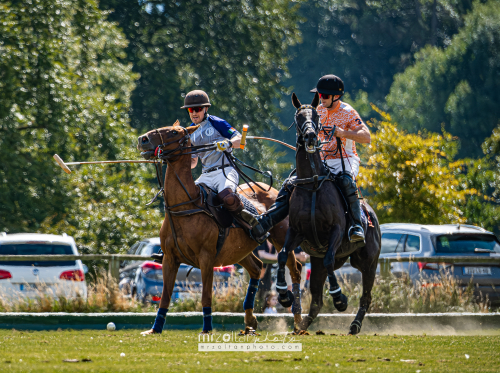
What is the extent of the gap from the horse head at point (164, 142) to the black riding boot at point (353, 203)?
214 cm

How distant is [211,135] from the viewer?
1105cm

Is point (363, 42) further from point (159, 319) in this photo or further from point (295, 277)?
point (159, 319)

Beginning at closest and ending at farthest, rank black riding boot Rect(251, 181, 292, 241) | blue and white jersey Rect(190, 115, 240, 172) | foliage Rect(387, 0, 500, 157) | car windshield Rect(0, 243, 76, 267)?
black riding boot Rect(251, 181, 292, 241) → blue and white jersey Rect(190, 115, 240, 172) → car windshield Rect(0, 243, 76, 267) → foliage Rect(387, 0, 500, 157)

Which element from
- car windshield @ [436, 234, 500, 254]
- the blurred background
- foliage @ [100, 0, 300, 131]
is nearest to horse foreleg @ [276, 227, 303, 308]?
car windshield @ [436, 234, 500, 254]

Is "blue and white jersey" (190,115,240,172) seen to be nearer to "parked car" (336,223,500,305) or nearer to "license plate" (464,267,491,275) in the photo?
"parked car" (336,223,500,305)

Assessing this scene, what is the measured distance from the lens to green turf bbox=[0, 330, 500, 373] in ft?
23.0

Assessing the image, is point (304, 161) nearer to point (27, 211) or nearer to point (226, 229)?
point (226, 229)

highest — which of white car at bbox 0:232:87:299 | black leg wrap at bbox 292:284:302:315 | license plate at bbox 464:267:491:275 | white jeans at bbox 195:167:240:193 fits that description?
white jeans at bbox 195:167:240:193

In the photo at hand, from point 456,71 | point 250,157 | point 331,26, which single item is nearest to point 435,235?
point 250,157

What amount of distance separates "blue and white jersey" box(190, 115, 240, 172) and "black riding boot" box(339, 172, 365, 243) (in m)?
1.73

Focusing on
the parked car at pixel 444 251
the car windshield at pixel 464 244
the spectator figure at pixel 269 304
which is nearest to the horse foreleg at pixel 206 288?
the spectator figure at pixel 269 304

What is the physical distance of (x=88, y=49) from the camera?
89.1 feet

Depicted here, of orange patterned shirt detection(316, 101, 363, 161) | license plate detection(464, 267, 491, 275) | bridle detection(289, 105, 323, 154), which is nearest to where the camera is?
bridle detection(289, 105, 323, 154)

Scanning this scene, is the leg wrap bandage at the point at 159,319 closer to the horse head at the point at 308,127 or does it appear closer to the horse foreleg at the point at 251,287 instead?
the horse foreleg at the point at 251,287
